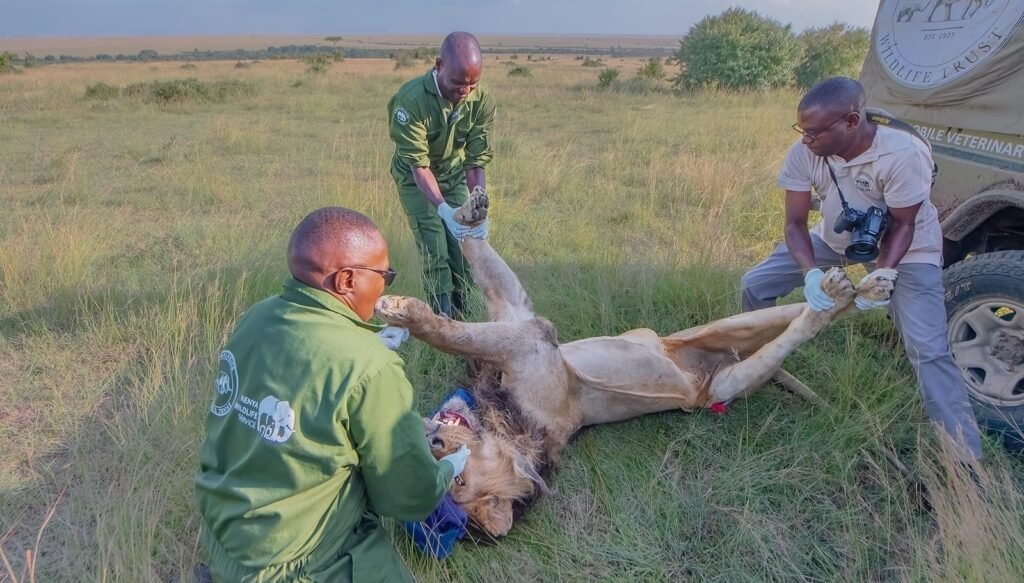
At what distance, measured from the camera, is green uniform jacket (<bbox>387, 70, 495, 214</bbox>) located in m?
3.86

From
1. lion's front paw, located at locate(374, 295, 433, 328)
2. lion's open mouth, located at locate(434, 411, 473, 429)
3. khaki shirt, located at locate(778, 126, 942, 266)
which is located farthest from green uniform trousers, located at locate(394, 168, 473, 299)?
khaki shirt, located at locate(778, 126, 942, 266)

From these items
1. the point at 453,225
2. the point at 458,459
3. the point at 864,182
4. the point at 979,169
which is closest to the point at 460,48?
the point at 453,225

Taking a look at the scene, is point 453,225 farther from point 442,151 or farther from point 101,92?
point 101,92

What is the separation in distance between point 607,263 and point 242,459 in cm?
294

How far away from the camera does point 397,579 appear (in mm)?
1958

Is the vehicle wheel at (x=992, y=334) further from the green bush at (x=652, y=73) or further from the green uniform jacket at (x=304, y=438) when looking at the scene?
the green bush at (x=652, y=73)

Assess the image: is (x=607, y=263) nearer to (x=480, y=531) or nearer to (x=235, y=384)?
(x=480, y=531)

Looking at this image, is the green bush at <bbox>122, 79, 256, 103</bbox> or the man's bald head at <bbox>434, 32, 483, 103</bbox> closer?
the man's bald head at <bbox>434, 32, 483, 103</bbox>

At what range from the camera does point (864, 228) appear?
110 inches

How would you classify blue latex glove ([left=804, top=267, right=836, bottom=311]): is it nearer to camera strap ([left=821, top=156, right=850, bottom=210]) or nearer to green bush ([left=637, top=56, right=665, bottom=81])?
camera strap ([left=821, top=156, right=850, bottom=210])

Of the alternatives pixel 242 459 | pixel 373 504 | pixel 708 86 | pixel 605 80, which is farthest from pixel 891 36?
pixel 605 80

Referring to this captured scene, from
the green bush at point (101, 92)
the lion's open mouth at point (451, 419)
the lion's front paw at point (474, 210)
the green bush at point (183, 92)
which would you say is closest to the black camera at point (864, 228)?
the lion's front paw at point (474, 210)

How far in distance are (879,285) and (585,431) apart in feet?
4.81

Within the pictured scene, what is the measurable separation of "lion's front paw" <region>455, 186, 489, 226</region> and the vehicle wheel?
7.43ft
